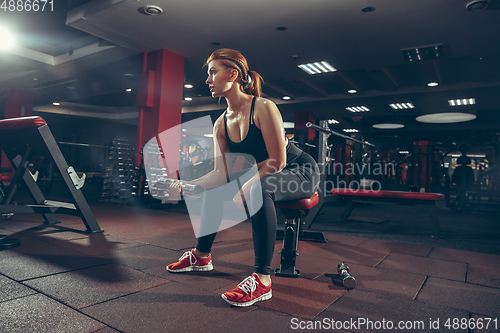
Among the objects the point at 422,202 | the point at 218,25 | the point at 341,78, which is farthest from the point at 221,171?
the point at 341,78

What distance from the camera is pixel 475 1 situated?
3.62 m

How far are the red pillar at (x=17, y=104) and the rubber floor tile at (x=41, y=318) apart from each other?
964 centimetres

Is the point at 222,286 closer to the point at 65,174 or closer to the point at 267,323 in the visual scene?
the point at 267,323

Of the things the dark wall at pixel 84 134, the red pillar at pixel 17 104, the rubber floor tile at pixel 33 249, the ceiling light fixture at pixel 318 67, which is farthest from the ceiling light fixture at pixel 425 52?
the dark wall at pixel 84 134

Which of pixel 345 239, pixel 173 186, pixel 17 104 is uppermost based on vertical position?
pixel 17 104

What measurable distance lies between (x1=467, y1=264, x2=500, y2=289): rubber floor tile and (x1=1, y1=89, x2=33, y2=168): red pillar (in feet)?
34.7

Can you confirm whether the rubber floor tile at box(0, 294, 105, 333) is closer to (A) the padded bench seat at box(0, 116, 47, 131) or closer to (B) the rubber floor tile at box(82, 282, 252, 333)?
(B) the rubber floor tile at box(82, 282, 252, 333)

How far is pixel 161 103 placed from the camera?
552 cm

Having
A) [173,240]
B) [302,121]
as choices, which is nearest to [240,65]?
[173,240]

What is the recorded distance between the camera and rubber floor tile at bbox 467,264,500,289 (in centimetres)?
169

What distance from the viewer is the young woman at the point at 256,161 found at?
4.34 ft

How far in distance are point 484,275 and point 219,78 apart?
6.20 ft

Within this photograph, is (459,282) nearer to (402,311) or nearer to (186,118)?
(402,311)

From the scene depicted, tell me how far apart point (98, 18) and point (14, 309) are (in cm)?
451
